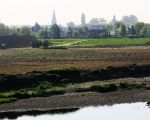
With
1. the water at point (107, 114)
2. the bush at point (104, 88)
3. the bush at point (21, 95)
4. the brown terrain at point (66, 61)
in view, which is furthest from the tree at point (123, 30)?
the water at point (107, 114)

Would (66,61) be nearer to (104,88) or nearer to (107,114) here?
(104,88)

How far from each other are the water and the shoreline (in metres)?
2.04

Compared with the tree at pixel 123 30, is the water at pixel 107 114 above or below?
below

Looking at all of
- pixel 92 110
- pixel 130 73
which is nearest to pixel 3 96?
pixel 92 110

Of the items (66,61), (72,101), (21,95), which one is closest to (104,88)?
(72,101)

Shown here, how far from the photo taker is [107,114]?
159 feet

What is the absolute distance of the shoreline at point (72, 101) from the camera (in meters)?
51.5

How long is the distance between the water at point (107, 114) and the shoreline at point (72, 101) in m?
2.04

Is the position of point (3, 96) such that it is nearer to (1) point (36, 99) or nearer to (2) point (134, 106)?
(1) point (36, 99)

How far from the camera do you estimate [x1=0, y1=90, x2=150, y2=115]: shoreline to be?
51500 mm

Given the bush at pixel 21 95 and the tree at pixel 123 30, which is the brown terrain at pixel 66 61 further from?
the tree at pixel 123 30

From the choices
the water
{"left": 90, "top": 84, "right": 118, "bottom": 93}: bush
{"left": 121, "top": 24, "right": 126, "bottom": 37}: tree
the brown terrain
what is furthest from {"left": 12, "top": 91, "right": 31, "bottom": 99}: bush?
{"left": 121, "top": 24, "right": 126, "bottom": 37}: tree

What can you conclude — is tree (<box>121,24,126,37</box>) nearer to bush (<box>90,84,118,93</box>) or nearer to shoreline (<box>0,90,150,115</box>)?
bush (<box>90,84,118,93</box>)

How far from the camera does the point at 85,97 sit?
5609 cm
